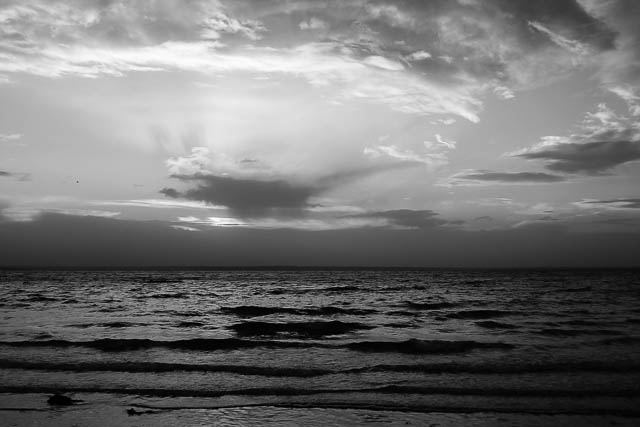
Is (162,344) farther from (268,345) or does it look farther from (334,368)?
(334,368)

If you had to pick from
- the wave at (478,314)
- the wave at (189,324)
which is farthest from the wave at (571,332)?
the wave at (189,324)

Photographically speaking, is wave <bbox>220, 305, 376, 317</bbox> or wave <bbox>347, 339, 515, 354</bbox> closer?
wave <bbox>347, 339, 515, 354</bbox>

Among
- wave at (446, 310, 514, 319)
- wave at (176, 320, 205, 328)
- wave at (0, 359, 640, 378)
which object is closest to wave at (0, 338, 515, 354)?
wave at (0, 359, 640, 378)

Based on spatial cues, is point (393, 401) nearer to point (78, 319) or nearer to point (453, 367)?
point (453, 367)

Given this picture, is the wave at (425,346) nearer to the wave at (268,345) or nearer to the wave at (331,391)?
the wave at (268,345)

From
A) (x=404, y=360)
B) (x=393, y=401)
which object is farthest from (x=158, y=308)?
(x=393, y=401)

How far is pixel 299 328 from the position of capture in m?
24.8

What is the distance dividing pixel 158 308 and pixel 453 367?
26.2 m

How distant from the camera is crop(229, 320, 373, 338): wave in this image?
74.1ft

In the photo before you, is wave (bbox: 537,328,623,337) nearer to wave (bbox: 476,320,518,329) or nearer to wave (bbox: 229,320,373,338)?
wave (bbox: 476,320,518,329)

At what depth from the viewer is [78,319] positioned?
2655 centimetres

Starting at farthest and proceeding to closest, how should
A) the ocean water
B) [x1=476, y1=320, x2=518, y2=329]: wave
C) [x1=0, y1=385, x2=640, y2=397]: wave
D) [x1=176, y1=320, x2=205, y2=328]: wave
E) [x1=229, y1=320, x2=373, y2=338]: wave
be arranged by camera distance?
1. [x1=176, y1=320, x2=205, y2=328]: wave
2. [x1=476, y1=320, x2=518, y2=329]: wave
3. [x1=229, y1=320, x2=373, y2=338]: wave
4. [x1=0, y1=385, x2=640, y2=397]: wave
5. the ocean water

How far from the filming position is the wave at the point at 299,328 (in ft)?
74.1

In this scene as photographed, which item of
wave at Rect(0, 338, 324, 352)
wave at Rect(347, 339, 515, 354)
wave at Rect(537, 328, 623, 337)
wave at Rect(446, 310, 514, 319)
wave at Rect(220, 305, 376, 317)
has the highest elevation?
wave at Rect(537, 328, 623, 337)
